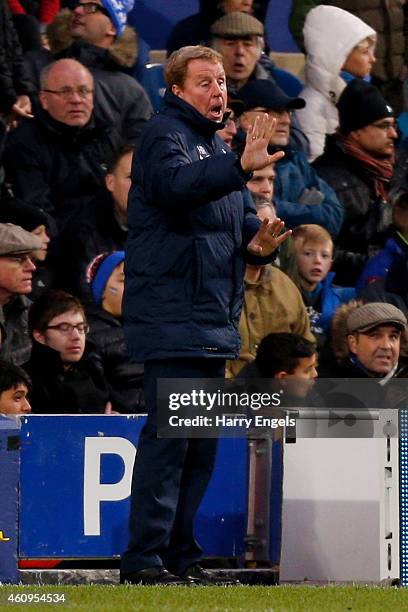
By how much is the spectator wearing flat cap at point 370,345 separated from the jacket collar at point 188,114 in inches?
133

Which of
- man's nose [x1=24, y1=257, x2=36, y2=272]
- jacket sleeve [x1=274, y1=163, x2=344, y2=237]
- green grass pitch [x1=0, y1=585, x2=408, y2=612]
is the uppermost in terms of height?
jacket sleeve [x1=274, y1=163, x2=344, y2=237]

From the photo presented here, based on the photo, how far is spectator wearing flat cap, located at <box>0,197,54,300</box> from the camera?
1084 centimetres

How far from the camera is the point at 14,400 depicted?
9.34m

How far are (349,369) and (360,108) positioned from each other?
2.86 metres

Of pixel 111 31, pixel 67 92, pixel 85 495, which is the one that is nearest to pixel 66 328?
pixel 67 92

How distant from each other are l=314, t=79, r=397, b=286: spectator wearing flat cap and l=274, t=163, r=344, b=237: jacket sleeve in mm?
296

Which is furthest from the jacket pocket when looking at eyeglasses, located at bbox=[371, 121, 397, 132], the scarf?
eyeglasses, located at bbox=[371, 121, 397, 132]

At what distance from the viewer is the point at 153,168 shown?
737cm

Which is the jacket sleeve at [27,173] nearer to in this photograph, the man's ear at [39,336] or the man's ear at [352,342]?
the man's ear at [39,336]

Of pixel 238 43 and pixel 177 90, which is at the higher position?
pixel 238 43

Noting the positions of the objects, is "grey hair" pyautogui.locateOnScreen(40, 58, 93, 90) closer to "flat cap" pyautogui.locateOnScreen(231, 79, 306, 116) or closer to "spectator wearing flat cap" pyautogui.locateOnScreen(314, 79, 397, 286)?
"flat cap" pyautogui.locateOnScreen(231, 79, 306, 116)

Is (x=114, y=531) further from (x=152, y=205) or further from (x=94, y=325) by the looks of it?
(x=94, y=325)

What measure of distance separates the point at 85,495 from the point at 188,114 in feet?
5.92

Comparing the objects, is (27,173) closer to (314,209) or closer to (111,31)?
(111,31)
